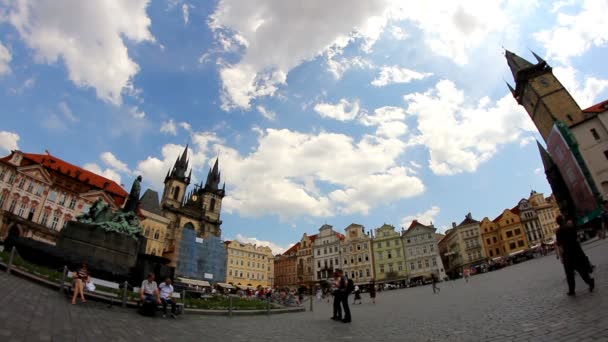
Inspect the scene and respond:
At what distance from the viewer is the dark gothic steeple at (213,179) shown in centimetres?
8546

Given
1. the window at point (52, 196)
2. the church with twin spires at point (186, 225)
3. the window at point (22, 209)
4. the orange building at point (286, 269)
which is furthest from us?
the orange building at point (286, 269)

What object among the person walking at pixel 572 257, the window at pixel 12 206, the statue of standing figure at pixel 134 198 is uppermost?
the window at pixel 12 206

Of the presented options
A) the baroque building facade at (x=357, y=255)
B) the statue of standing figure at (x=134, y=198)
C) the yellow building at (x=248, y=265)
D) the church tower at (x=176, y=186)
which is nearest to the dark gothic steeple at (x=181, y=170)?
the church tower at (x=176, y=186)

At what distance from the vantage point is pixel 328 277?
62.0 metres

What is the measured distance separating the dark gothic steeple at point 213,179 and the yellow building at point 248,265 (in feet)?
67.9

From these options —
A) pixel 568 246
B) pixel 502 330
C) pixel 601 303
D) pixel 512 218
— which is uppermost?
→ pixel 512 218

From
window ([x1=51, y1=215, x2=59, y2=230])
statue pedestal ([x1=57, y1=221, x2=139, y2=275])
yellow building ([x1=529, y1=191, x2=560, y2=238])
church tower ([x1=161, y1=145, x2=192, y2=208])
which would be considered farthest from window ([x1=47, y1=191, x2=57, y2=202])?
yellow building ([x1=529, y1=191, x2=560, y2=238])

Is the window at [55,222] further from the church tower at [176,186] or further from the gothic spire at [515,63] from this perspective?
the gothic spire at [515,63]

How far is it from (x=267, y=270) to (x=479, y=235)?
47148 millimetres

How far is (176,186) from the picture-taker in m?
74.9

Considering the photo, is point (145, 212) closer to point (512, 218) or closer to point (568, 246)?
point (568, 246)

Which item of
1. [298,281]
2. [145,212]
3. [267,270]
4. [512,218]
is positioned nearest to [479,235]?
[512,218]

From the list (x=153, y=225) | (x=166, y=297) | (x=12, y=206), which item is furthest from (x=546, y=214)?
(x=12, y=206)

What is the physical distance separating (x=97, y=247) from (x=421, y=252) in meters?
56.5
